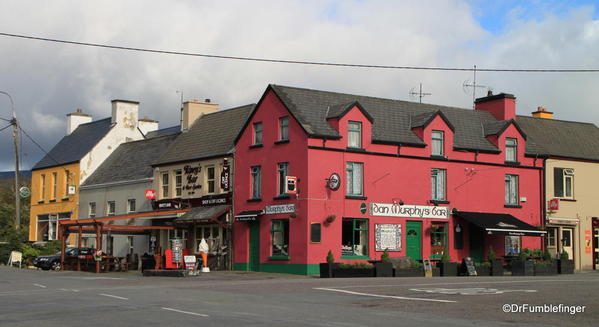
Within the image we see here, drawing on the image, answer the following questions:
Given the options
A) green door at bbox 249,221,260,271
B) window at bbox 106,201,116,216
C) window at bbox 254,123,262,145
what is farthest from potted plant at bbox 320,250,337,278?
window at bbox 106,201,116,216

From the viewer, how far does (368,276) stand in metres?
36.7

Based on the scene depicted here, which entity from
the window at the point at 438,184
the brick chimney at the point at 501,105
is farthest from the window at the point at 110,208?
the brick chimney at the point at 501,105

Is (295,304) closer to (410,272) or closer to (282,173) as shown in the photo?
(410,272)

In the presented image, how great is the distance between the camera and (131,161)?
187ft

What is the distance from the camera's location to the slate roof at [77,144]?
61562mm

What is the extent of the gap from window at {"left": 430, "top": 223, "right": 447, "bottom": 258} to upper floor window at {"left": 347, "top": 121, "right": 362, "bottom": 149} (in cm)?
605

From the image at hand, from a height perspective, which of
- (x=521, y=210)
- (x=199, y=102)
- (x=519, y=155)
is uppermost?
(x=199, y=102)

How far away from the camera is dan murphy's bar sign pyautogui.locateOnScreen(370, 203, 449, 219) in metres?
41.8

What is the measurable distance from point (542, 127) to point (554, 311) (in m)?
33.8

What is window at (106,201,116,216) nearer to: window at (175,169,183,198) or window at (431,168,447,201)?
window at (175,169,183,198)

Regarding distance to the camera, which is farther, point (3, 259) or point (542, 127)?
point (3, 259)

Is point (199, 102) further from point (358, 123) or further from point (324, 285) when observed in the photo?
point (324, 285)

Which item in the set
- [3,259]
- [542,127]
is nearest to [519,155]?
[542,127]

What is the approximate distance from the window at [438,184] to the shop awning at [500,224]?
4.19 ft
